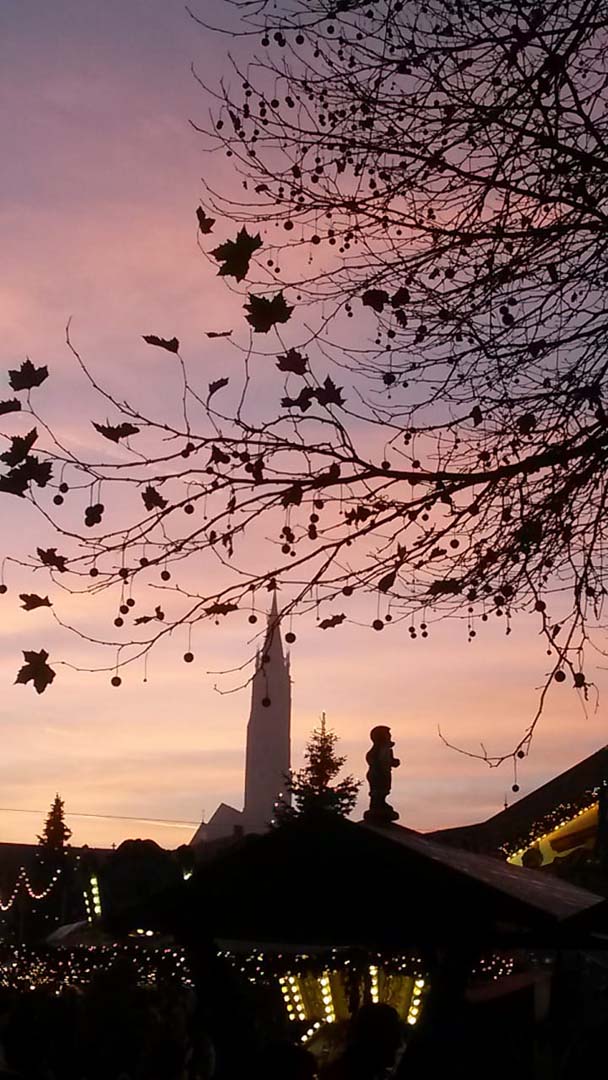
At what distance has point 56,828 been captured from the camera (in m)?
58.7

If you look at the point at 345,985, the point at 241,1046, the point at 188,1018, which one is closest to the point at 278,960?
the point at 345,985

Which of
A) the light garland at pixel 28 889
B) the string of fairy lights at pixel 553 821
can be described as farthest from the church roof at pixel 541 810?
the light garland at pixel 28 889

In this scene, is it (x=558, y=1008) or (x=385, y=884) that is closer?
(x=385, y=884)

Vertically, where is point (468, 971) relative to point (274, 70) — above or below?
below

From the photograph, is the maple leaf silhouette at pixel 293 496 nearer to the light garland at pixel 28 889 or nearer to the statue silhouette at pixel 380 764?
the statue silhouette at pixel 380 764

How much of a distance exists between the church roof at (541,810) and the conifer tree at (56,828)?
1605 inches

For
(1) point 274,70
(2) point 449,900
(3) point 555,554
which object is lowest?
(2) point 449,900

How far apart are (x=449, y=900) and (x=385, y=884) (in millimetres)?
261

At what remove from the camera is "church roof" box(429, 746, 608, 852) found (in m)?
15.8

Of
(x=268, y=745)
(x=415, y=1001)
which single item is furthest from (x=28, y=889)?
(x=268, y=745)

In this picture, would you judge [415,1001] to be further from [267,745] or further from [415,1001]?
[267,745]

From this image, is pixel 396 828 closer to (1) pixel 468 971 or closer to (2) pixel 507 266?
(1) pixel 468 971

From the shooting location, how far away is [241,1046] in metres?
4.92

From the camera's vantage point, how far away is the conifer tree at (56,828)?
191ft
